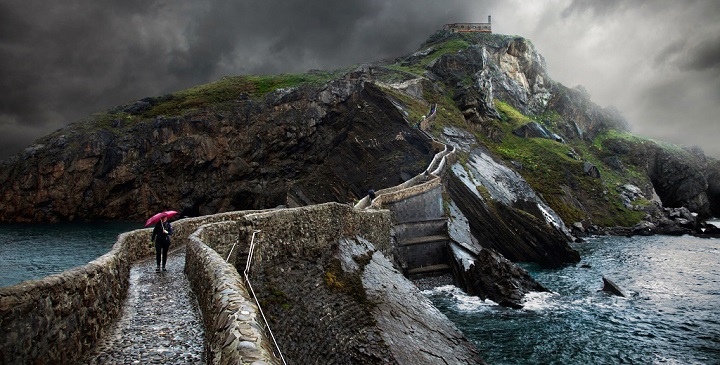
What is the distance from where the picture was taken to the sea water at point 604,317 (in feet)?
66.5

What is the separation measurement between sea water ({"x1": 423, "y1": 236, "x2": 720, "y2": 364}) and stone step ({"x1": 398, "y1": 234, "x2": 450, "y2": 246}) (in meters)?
4.37

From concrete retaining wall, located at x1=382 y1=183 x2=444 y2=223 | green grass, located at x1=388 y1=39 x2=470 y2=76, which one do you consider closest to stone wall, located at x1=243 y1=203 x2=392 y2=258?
concrete retaining wall, located at x1=382 y1=183 x2=444 y2=223

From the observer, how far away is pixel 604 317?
998 inches

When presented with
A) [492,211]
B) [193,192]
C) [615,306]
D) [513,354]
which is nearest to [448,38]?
[193,192]

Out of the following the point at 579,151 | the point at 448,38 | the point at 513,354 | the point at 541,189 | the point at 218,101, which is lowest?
the point at 513,354

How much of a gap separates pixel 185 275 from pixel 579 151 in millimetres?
92914

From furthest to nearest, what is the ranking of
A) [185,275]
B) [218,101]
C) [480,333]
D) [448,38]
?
[448,38], [218,101], [480,333], [185,275]

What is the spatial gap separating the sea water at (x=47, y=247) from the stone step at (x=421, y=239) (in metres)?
26.4

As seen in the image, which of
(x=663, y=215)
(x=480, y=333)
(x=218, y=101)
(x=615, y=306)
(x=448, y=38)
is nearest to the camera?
(x=480, y=333)

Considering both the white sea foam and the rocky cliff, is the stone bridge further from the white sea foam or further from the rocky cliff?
the rocky cliff

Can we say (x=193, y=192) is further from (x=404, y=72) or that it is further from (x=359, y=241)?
(x=359, y=241)

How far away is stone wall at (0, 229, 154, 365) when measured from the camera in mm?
4980

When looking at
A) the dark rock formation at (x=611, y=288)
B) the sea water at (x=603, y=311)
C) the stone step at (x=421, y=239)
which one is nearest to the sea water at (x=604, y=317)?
the sea water at (x=603, y=311)

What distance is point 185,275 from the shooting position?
45.5 feet
